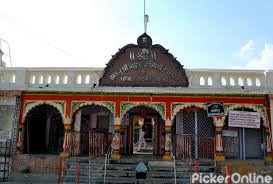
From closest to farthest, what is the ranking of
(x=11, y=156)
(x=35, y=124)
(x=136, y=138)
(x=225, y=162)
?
(x=225, y=162)
(x=11, y=156)
(x=35, y=124)
(x=136, y=138)

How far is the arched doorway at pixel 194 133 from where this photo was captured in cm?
1319

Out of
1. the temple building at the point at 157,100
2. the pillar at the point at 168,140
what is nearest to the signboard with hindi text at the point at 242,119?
the temple building at the point at 157,100

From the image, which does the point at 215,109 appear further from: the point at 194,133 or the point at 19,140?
the point at 19,140

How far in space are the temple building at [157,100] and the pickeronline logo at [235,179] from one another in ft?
6.10

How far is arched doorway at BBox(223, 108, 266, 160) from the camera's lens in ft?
44.3

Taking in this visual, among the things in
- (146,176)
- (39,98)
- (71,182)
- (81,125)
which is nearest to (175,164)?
(146,176)

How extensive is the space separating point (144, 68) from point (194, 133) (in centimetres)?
338

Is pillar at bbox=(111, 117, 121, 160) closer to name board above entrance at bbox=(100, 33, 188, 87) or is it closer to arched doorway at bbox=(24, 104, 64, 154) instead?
name board above entrance at bbox=(100, 33, 188, 87)

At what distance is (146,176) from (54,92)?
5111 mm

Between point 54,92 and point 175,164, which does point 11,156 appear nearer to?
point 54,92

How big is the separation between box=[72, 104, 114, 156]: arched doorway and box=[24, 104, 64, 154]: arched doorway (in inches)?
50.4

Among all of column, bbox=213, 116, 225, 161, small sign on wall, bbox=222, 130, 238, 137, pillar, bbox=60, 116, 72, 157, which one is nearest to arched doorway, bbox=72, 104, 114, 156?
pillar, bbox=60, 116, 72, 157

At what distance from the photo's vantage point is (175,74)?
516 inches

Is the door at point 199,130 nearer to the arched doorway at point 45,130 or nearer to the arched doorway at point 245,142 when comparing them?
the arched doorway at point 245,142
